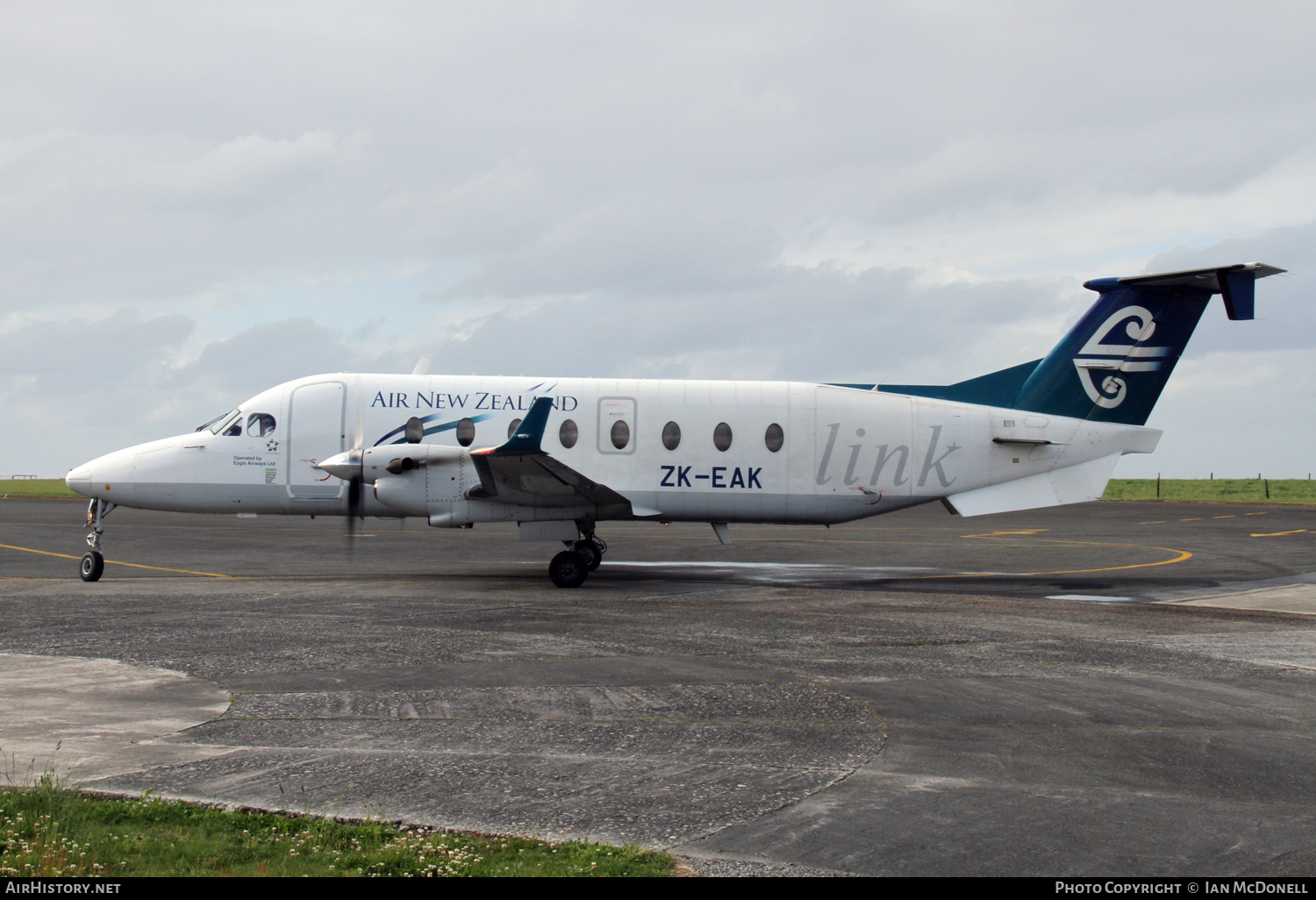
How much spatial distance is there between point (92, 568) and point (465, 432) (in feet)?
24.0

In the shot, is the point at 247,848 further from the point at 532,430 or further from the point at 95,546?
the point at 95,546

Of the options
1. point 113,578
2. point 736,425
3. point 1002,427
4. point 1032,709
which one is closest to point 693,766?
point 1032,709

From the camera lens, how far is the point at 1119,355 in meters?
19.5

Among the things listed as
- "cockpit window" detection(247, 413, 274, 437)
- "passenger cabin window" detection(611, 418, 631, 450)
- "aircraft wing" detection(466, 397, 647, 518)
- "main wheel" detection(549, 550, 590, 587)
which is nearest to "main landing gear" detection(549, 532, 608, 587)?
"main wheel" detection(549, 550, 590, 587)

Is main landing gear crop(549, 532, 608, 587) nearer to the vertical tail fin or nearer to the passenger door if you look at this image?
the passenger door

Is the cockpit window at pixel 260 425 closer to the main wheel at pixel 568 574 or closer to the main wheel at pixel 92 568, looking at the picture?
the main wheel at pixel 92 568

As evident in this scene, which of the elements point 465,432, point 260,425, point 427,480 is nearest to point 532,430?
point 427,480

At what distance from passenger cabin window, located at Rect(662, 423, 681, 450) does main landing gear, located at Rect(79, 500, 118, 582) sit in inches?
419

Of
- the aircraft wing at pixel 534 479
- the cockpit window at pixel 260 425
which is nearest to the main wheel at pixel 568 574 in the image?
the aircraft wing at pixel 534 479

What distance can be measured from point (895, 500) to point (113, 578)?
51.7 ft

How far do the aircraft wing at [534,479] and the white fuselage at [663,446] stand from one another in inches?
41.0

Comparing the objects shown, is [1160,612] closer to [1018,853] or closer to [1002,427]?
[1002,427]

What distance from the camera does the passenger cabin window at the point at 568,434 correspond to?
19062 millimetres

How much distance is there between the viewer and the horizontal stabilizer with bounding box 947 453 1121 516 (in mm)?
19406
